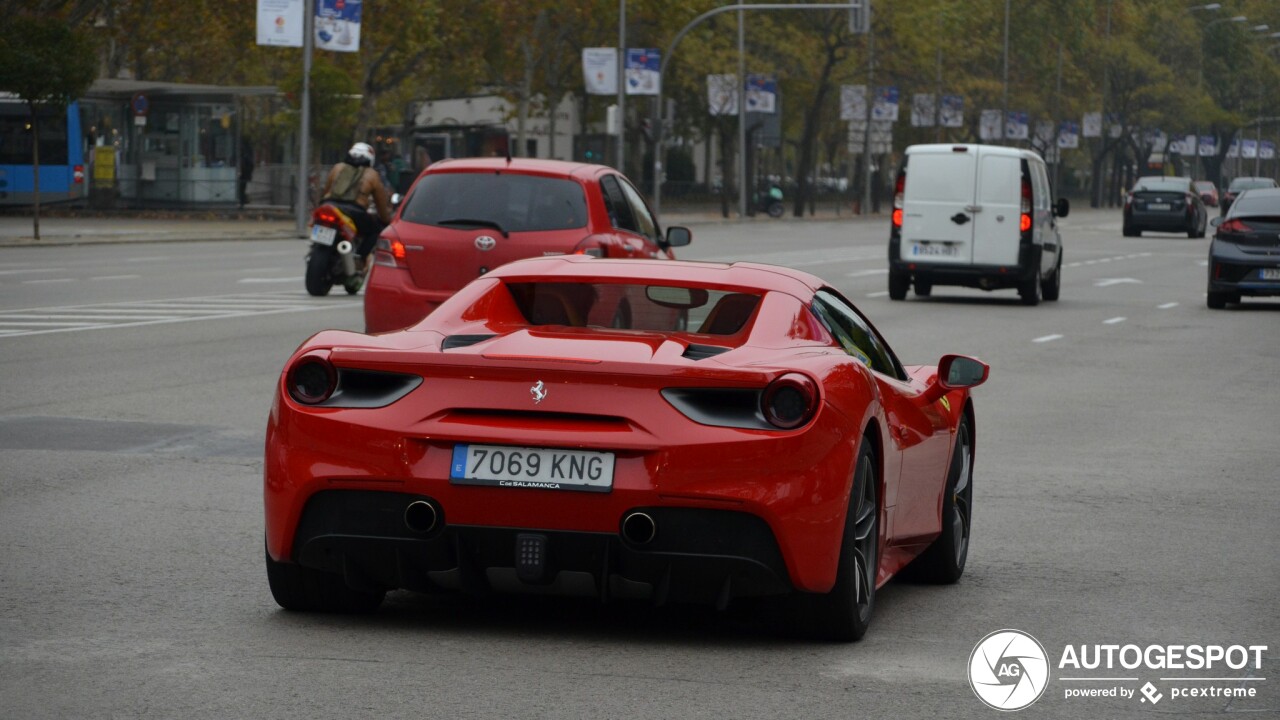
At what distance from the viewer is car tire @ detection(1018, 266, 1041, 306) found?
27.3 m

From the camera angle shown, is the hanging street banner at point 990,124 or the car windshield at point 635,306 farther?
the hanging street banner at point 990,124

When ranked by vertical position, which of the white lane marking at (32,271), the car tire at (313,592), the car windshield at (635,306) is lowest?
the white lane marking at (32,271)

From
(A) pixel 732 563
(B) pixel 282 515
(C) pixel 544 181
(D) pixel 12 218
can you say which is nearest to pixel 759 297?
(A) pixel 732 563

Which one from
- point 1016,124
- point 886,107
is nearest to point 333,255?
point 886,107

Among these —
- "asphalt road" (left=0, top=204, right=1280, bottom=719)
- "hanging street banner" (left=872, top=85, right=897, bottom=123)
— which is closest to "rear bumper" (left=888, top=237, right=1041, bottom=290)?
"asphalt road" (left=0, top=204, right=1280, bottom=719)

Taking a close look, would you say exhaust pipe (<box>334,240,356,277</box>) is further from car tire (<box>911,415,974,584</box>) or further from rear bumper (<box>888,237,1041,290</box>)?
car tire (<box>911,415,974,584</box>)

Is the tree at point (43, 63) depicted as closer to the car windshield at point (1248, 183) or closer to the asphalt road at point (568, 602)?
the asphalt road at point (568, 602)

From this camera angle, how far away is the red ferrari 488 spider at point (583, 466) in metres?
6.02

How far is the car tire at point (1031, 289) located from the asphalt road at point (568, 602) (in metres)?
8.80

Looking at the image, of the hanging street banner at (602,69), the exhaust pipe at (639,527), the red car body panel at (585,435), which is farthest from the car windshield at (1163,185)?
the exhaust pipe at (639,527)

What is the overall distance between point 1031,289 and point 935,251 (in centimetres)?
127

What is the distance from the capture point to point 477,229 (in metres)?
16.5

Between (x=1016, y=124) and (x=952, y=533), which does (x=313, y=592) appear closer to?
(x=952, y=533)

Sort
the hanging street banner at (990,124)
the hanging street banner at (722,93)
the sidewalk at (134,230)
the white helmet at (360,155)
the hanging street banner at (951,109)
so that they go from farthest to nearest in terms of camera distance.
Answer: the hanging street banner at (990,124), the hanging street banner at (951,109), the hanging street banner at (722,93), the sidewalk at (134,230), the white helmet at (360,155)
